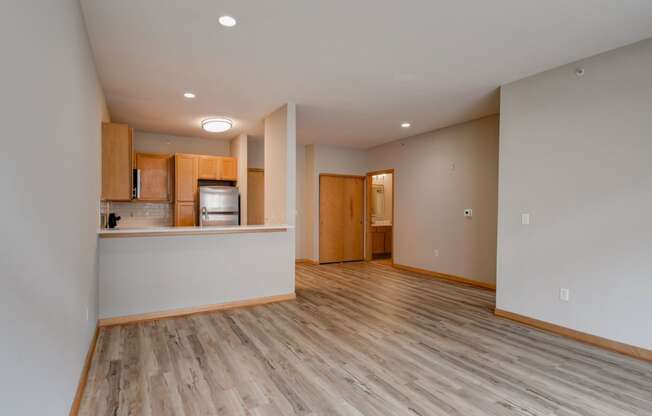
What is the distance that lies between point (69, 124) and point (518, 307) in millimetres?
4437

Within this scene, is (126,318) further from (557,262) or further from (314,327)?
(557,262)

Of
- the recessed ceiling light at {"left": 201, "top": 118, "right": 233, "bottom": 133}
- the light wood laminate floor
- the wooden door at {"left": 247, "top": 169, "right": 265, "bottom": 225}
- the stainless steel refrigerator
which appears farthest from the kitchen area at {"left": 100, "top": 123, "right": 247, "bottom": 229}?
the light wood laminate floor

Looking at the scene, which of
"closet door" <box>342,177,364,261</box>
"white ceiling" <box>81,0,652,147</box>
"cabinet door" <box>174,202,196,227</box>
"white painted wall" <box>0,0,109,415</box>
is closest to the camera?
"white painted wall" <box>0,0,109,415</box>

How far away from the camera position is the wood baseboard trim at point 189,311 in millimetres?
3550

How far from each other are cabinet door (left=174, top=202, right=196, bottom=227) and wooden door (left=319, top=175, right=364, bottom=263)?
2712 millimetres

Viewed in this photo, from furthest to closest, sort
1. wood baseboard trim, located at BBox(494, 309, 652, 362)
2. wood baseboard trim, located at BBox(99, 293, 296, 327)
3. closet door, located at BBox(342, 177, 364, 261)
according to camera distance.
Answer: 1. closet door, located at BBox(342, 177, 364, 261)
2. wood baseboard trim, located at BBox(99, 293, 296, 327)
3. wood baseboard trim, located at BBox(494, 309, 652, 362)

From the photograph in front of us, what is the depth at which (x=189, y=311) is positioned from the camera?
391 cm

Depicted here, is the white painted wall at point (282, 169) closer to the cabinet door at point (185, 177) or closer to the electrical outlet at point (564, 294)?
the cabinet door at point (185, 177)

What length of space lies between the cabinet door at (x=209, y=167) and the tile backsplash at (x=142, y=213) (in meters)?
0.95

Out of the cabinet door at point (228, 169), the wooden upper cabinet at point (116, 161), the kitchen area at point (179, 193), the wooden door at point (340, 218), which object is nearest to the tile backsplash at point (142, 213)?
the kitchen area at point (179, 193)

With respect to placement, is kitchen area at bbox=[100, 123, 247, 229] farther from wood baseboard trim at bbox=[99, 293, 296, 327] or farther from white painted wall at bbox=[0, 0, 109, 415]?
white painted wall at bbox=[0, 0, 109, 415]

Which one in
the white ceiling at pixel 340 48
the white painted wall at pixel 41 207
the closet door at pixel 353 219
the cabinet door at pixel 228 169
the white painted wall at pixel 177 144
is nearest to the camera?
the white painted wall at pixel 41 207

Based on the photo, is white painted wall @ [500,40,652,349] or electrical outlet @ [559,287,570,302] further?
electrical outlet @ [559,287,570,302]

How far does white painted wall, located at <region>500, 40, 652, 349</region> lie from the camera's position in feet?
9.49
